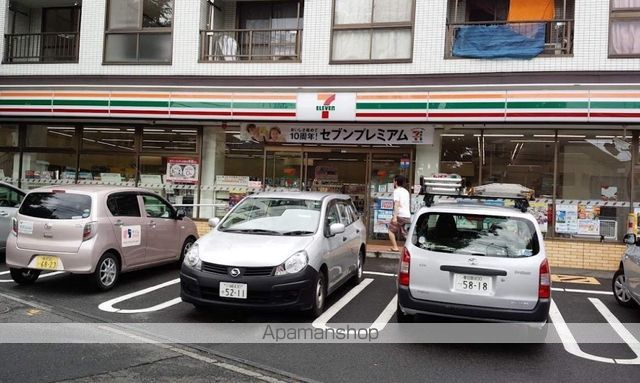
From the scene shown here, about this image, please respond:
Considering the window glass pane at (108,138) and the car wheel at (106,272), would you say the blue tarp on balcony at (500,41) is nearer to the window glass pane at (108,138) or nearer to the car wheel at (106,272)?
the car wheel at (106,272)

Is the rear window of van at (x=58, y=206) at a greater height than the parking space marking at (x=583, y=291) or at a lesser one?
greater

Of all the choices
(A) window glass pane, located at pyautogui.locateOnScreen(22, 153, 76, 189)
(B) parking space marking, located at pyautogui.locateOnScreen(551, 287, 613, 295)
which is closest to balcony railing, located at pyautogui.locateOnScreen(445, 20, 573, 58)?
(B) parking space marking, located at pyautogui.locateOnScreen(551, 287, 613, 295)

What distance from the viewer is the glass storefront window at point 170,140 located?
1362 cm

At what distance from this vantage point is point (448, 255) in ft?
18.1

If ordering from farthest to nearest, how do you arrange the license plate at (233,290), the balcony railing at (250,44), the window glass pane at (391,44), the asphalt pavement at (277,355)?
the balcony railing at (250,44), the window glass pane at (391,44), the license plate at (233,290), the asphalt pavement at (277,355)

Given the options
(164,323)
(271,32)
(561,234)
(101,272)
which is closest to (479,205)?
Result: (164,323)

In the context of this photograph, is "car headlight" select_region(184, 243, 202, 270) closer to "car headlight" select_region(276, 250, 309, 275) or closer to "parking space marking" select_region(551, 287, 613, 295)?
"car headlight" select_region(276, 250, 309, 275)

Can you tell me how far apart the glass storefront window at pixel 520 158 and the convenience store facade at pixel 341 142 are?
0.07 feet

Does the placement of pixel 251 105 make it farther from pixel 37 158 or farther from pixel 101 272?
pixel 37 158

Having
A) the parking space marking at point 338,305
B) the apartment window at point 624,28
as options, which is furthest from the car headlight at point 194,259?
the apartment window at point 624,28

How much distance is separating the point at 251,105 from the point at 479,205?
7353 millimetres

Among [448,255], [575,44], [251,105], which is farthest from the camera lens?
[251,105]

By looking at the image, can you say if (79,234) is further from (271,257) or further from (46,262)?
(271,257)

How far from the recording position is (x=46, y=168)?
14.5 metres
